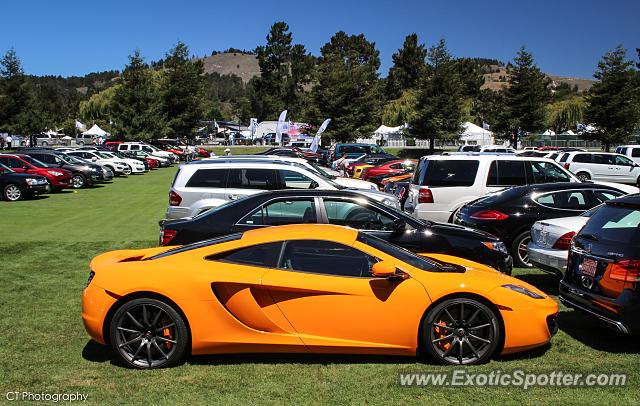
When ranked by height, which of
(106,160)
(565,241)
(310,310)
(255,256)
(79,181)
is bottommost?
(79,181)

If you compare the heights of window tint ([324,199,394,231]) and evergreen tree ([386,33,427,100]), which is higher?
evergreen tree ([386,33,427,100])

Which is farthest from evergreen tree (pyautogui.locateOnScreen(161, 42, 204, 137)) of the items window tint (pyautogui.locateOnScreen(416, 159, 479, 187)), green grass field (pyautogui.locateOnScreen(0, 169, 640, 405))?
green grass field (pyautogui.locateOnScreen(0, 169, 640, 405))

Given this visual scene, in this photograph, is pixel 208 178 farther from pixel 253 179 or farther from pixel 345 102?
pixel 345 102

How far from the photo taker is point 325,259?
211 inches

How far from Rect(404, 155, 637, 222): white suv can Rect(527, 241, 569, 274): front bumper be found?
3.74 metres

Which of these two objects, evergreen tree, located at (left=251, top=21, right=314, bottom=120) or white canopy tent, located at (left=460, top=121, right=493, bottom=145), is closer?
white canopy tent, located at (left=460, top=121, right=493, bottom=145)

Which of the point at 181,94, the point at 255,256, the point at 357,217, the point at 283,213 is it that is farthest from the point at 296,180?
the point at 181,94

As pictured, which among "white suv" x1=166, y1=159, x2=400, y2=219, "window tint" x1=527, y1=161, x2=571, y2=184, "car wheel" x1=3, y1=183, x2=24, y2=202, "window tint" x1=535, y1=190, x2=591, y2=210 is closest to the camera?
"window tint" x1=535, y1=190, x2=591, y2=210

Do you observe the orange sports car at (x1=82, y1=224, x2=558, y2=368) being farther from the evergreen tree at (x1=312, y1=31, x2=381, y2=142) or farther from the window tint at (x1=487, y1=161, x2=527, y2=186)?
the evergreen tree at (x1=312, y1=31, x2=381, y2=142)

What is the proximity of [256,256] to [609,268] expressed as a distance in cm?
332

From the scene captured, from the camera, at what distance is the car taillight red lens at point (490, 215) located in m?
9.77

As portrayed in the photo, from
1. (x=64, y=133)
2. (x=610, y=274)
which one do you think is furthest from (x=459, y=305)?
(x=64, y=133)

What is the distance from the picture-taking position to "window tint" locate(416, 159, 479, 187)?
11969mm

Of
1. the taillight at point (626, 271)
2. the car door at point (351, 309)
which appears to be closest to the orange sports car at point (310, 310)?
the car door at point (351, 309)
